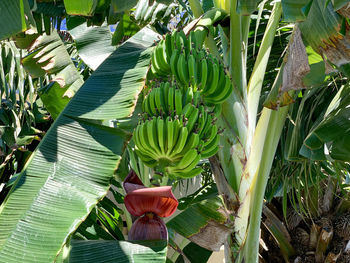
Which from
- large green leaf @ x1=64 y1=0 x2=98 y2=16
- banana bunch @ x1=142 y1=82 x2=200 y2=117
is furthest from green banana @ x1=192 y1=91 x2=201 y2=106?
large green leaf @ x1=64 y1=0 x2=98 y2=16

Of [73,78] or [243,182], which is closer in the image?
[243,182]

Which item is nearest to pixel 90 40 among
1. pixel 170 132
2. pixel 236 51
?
pixel 236 51

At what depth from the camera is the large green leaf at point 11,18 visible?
5.37 feet

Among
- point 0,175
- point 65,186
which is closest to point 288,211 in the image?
point 0,175

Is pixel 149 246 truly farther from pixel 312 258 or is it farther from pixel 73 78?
pixel 312 258

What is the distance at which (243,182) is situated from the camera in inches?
81.8

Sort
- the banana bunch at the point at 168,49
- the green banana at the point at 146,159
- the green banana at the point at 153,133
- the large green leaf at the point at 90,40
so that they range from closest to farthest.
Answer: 1. the green banana at the point at 153,133
2. the green banana at the point at 146,159
3. the banana bunch at the point at 168,49
4. the large green leaf at the point at 90,40

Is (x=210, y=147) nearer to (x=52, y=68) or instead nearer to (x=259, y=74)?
(x=259, y=74)

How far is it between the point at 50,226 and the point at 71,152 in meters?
0.35

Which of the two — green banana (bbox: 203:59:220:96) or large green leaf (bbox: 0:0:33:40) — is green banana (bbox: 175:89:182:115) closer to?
green banana (bbox: 203:59:220:96)

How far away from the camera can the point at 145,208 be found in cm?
190

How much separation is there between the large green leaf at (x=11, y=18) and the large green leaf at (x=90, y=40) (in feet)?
2.98

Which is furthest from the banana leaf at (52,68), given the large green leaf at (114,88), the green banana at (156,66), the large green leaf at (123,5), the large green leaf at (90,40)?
the large green leaf at (123,5)

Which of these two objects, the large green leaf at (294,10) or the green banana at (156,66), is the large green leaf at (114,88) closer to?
the green banana at (156,66)
